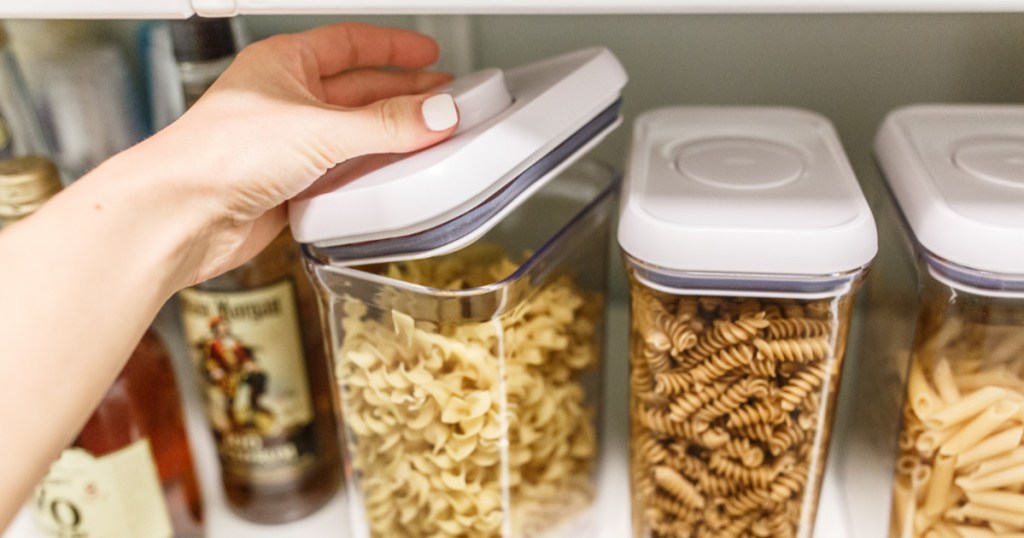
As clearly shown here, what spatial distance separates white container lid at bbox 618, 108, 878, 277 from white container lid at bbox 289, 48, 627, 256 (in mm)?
54

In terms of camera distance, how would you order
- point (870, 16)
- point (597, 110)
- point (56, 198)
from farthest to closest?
point (870, 16)
point (597, 110)
point (56, 198)

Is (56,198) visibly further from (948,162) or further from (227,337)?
(948,162)

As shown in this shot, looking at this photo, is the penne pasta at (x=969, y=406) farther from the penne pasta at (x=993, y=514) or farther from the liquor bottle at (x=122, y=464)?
the liquor bottle at (x=122, y=464)

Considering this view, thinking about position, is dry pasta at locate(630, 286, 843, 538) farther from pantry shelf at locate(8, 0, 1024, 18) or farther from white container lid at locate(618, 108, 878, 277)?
pantry shelf at locate(8, 0, 1024, 18)

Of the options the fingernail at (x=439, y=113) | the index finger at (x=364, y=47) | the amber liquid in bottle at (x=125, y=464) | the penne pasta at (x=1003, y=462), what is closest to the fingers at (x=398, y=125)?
the fingernail at (x=439, y=113)

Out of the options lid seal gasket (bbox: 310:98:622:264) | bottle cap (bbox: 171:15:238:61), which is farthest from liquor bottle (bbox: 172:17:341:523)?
lid seal gasket (bbox: 310:98:622:264)

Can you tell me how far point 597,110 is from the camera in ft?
1.74

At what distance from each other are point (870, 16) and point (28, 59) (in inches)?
25.8

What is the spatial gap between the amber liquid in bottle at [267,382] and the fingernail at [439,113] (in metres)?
0.17

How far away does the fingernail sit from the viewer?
47 centimetres

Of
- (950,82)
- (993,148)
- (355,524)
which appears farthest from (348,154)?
(950,82)

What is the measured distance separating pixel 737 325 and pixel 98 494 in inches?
16.1

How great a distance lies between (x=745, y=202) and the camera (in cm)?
49

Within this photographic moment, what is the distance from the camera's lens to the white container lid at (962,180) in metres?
0.45
